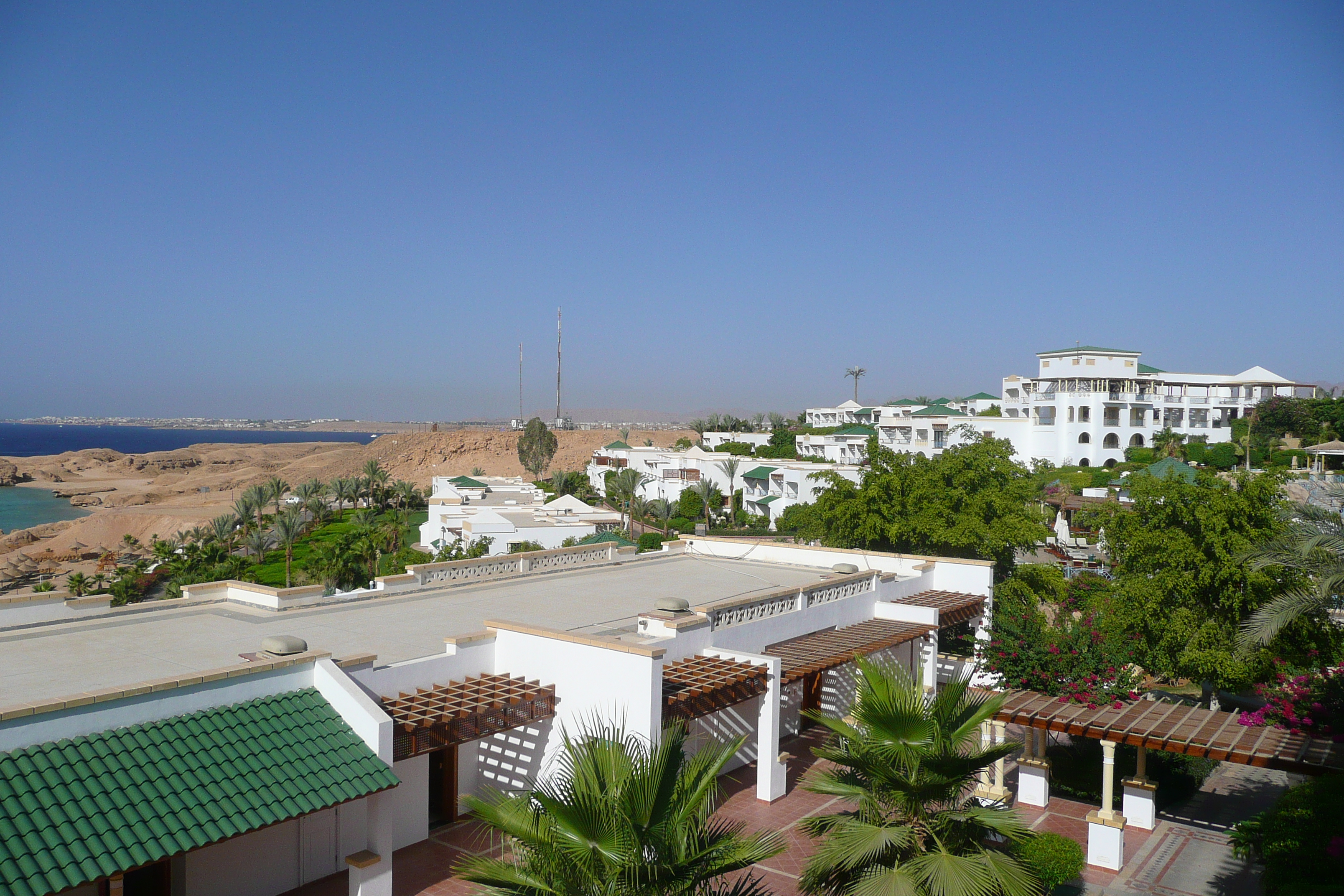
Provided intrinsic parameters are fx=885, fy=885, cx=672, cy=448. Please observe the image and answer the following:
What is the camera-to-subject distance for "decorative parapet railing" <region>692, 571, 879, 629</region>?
14656 mm

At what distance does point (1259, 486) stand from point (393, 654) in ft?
53.3

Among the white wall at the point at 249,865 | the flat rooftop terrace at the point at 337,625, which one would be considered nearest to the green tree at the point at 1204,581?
the flat rooftop terrace at the point at 337,625

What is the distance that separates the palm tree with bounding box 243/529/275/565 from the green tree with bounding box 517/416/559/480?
4351 centimetres

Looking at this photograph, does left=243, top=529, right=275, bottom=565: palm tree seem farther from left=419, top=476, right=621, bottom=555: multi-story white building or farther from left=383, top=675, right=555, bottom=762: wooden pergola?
left=383, top=675, right=555, bottom=762: wooden pergola

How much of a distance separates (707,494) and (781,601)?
45754 millimetres

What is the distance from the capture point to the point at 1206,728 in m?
12.6

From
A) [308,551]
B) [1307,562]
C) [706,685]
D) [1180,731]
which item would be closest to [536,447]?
[308,551]

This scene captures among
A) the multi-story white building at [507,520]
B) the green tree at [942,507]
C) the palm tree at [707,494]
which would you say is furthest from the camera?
the palm tree at [707,494]

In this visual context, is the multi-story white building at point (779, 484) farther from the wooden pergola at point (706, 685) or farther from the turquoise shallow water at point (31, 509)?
the turquoise shallow water at point (31, 509)

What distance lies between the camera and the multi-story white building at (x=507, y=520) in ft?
132

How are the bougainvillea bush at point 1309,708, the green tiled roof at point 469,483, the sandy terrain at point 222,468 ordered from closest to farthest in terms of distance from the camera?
the bougainvillea bush at point 1309,708 → the green tiled roof at point 469,483 → the sandy terrain at point 222,468

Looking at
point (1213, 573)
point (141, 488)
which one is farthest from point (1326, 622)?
point (141, 488)

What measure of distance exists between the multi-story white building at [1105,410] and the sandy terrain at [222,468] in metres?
57.4

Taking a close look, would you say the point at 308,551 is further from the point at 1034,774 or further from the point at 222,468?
the point at 222,468
